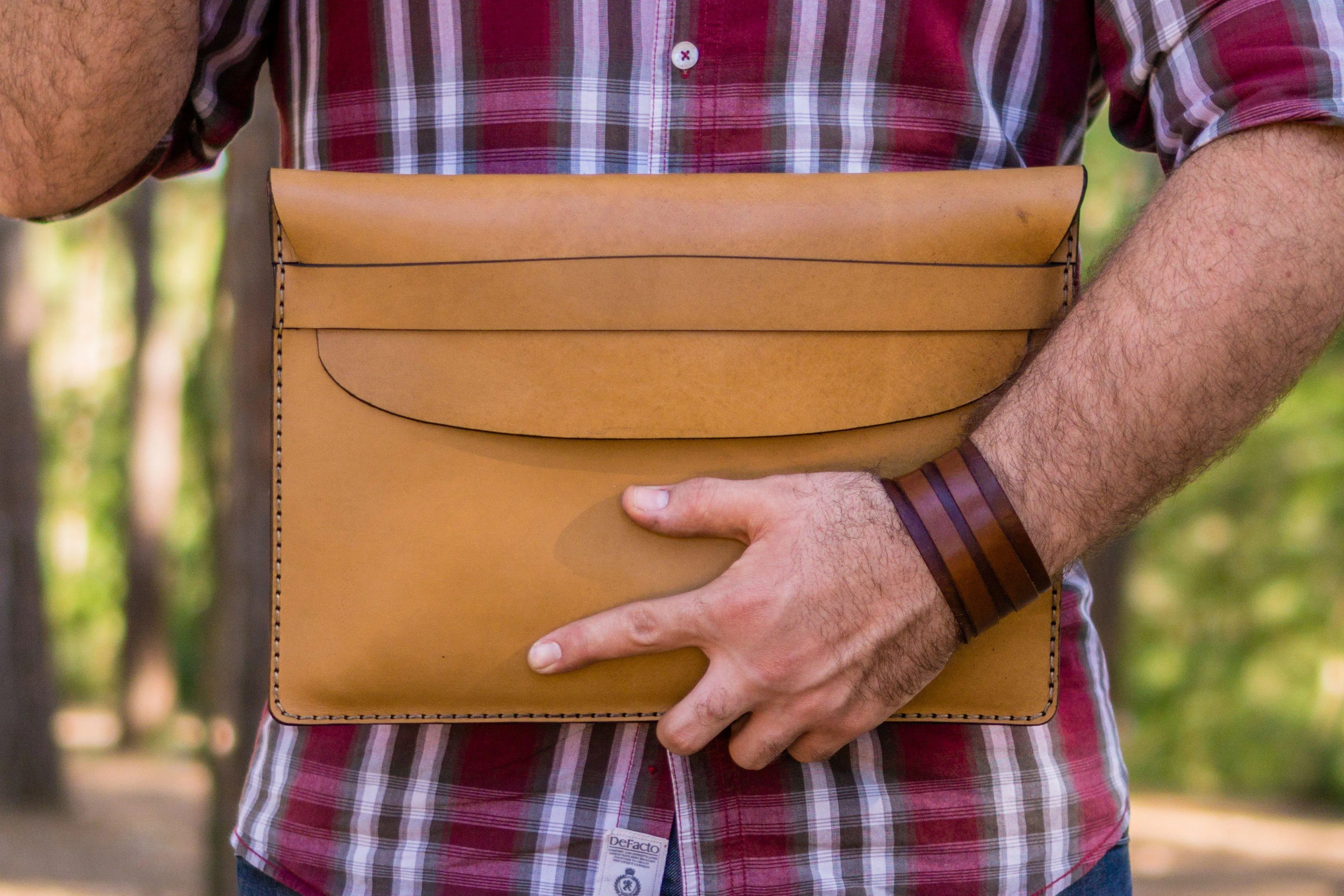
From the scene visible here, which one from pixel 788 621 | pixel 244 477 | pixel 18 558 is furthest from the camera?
pixel 18 558

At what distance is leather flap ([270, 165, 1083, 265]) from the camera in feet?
3.59

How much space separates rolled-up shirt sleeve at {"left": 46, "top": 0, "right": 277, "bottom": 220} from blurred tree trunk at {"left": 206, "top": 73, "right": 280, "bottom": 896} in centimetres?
197

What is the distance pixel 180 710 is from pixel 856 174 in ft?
58.5

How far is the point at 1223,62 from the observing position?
1068 mm

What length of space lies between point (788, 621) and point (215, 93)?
968 millimetres

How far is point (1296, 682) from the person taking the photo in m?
10.7

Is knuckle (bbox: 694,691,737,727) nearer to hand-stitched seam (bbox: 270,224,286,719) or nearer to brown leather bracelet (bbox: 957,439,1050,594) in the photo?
brown leather bracelet (bbox: 957,439,1050,594)

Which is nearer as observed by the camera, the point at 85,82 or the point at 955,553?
the point at 955,553

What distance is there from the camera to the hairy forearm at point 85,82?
3.98ft

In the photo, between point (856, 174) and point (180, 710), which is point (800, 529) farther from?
point (180, 710)

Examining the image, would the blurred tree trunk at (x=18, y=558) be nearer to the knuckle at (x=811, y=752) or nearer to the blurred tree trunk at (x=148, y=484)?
the blurred tree trunk at (x=148, y=484)

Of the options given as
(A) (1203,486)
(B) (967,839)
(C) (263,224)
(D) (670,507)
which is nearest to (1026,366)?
(D) (670,507)

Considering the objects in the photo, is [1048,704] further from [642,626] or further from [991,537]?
[642,626]

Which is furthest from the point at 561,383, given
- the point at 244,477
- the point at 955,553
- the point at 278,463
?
the point at 244,477
